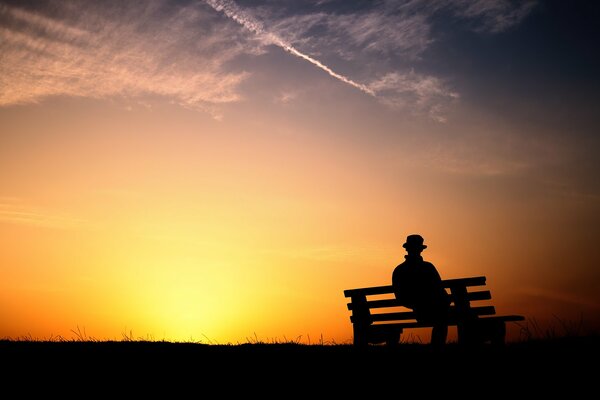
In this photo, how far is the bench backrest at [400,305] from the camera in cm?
858

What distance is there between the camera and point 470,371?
7297 mm

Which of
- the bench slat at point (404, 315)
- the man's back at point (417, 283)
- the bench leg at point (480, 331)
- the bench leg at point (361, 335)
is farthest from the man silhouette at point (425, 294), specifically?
the bench leg at point (361, 335)

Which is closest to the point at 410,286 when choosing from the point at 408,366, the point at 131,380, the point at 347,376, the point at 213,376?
the point at 408,366

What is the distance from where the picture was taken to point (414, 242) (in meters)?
9.13

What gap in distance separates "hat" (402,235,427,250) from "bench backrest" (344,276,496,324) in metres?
0.68

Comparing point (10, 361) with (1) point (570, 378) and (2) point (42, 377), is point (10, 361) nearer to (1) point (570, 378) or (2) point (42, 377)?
(2) point (42, 377)

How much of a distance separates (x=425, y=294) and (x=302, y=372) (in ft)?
7.44

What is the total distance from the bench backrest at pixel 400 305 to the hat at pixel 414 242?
68 cm

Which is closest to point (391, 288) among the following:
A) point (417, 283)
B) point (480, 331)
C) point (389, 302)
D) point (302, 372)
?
point (389, 302)

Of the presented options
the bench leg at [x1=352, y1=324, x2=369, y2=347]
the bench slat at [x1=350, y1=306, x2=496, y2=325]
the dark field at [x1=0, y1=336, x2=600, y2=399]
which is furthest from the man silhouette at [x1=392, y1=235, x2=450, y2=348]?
the bench leg at [x1=352, y1=324, x2=369, y2=347]

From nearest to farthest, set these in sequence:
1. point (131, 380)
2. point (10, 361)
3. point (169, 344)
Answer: point (131, 380), point (10, 361), point (169, 344)

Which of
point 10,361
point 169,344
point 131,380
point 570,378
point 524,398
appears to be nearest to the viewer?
point 524,398

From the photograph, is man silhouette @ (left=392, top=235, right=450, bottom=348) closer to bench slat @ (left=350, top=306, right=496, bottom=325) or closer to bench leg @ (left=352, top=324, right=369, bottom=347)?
bench slat @ (left=350, top=306, right=496, bottom=325)

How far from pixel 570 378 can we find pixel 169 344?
7174 mm
